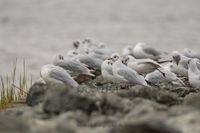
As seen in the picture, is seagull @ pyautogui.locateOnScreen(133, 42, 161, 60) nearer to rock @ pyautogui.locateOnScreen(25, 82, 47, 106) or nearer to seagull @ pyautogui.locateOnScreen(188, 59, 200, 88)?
seagull @ pyautogui.locateOnScreen(188, 59, 200, 88)

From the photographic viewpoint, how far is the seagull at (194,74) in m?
9.81

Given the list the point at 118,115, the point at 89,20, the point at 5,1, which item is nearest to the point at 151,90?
the point at 118,115

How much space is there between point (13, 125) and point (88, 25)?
2555 centimetres

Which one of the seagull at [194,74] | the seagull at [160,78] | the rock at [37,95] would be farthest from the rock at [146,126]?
the seagull at [160,78]

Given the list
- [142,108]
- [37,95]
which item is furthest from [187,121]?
[37,95]

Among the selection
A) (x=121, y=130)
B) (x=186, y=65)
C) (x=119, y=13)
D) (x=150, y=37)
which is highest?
(x=119, y=13)

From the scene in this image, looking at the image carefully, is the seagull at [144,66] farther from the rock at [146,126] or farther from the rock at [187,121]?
the rock at [146,126]

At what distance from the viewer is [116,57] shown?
10.8 meters

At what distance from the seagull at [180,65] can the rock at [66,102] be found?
457 cm

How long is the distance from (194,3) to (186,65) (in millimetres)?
29432

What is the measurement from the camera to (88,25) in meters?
31.2

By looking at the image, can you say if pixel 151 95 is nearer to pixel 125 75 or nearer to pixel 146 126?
pixel 146 126

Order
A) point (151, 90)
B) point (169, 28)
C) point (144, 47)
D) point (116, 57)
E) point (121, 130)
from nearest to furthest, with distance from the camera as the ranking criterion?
point (121, 130) < point (151, 90) < point (116, 57) < point (144, 47) < point (169, 28)

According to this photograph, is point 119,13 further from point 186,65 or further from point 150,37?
point 186,65
